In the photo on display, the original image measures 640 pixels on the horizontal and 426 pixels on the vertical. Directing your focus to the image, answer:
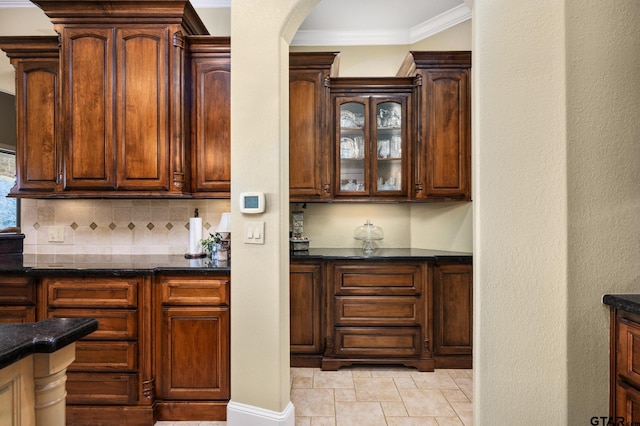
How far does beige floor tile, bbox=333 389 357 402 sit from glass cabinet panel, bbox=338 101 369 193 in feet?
5.34

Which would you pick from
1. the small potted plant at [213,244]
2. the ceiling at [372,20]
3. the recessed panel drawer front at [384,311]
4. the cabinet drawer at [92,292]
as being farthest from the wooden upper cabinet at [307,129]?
the cabinet drawer at [92,292]

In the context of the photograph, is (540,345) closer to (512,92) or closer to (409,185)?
(512,92)

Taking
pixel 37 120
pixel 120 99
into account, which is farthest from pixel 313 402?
pixel 37 120

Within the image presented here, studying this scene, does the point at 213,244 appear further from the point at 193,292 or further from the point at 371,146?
the point at 371,146

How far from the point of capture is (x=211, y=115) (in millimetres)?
2518

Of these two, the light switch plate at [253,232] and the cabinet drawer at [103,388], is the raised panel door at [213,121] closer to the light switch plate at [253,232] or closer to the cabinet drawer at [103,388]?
the light switch plate at [253,232]

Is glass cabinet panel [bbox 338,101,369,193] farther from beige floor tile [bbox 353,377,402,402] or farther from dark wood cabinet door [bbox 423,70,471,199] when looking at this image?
beige floor tile [bbox 353,377,402,402]

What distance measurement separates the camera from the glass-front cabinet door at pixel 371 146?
3.10 metres

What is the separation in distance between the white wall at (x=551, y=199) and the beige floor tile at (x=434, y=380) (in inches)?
36.6

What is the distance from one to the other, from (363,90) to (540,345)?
2362mm

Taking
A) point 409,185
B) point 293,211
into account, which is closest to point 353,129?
point 409,185

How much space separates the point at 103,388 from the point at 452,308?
8.31 ft

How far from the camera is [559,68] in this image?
1.61 meters

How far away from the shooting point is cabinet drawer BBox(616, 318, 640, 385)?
1.37 metres
